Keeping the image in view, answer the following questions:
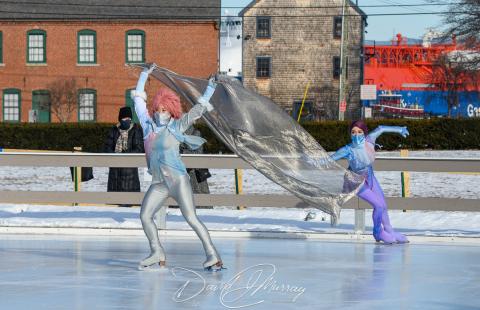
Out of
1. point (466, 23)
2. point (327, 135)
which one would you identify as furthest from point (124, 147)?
point (466, 23)

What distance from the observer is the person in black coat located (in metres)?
17.3

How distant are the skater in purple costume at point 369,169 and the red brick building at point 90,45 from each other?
4664 cm

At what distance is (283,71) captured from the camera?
244 ft

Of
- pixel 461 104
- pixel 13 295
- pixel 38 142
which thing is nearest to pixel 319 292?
pixel 13 295

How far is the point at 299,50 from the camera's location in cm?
7431

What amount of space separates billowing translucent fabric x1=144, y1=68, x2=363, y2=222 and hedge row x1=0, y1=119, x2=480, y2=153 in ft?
104

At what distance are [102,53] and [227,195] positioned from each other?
46.1 metres

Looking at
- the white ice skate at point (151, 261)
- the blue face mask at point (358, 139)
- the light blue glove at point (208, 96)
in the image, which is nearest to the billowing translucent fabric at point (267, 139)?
the light blue glove at point (208, 96)

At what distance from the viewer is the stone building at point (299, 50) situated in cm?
7325

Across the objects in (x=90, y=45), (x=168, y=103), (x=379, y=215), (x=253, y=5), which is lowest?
(x=379, y=215)

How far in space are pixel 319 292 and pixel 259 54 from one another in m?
65.7

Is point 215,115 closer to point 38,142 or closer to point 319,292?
point 319,292

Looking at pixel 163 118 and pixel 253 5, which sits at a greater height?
pixel 253 5

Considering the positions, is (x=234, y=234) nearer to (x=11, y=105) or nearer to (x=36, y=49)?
(x=36, y=49)
